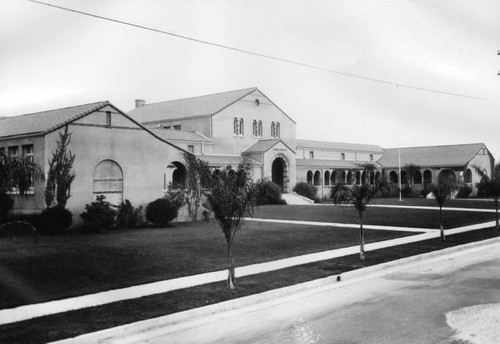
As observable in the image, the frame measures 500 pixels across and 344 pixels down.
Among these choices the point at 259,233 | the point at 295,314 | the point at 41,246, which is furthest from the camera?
the point at 259,233

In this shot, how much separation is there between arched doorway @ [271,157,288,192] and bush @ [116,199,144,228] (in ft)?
85.9

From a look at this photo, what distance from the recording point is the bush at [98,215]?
23.9 m

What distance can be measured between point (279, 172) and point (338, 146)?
71.4ft

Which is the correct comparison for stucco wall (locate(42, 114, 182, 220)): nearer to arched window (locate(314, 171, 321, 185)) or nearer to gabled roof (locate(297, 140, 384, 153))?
arched window (locate(314, 171, 321, 185))

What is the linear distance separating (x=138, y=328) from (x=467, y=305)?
6.71m

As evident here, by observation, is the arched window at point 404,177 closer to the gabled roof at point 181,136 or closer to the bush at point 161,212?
the gabled roof at point 181,136

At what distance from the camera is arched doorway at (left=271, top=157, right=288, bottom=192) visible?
168 ft

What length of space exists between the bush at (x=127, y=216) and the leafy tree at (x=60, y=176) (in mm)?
2948

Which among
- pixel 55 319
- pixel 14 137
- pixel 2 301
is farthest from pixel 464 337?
pixel 14 137

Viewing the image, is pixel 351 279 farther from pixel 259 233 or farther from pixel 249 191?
pixel 259 233

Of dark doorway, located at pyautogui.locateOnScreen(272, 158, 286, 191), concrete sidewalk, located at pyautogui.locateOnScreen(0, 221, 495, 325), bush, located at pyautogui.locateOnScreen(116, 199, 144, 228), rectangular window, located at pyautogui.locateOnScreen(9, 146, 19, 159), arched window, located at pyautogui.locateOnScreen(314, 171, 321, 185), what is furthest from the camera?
arched window, located at pyautogui.locateOnScreen(314, 171, 321, 185)

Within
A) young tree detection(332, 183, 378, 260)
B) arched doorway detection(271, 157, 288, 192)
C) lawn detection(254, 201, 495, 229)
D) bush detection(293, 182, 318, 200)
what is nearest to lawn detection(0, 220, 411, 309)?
young tree detection(332, 183, 378, 260)

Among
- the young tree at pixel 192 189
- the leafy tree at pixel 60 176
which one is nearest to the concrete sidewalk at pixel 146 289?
the young tree at pixel 192 189

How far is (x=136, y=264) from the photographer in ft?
49.4
